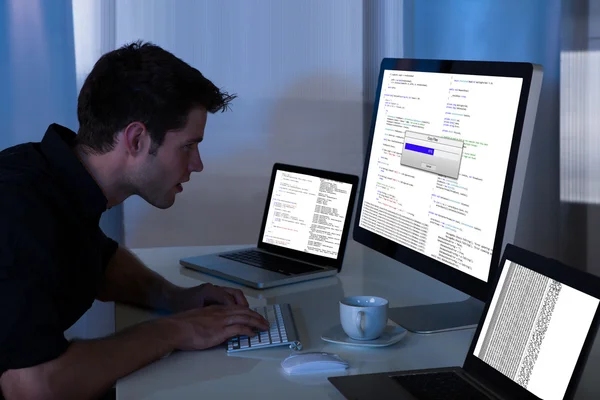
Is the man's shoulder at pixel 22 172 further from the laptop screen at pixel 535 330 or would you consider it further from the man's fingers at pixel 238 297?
the laptop screen at pixel 535 330

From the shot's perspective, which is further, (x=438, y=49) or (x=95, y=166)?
(x=438, y=49)

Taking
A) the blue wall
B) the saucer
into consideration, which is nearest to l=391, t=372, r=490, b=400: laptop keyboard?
the saucer

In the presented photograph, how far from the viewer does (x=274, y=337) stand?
50.3 inches

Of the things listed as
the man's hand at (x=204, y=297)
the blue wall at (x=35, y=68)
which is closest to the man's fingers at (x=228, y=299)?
the man's hand at (x=204, y=297)

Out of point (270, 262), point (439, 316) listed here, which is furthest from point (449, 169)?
point (270, 262)

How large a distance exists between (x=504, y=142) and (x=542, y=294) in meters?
0.32

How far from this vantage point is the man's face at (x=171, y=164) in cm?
146

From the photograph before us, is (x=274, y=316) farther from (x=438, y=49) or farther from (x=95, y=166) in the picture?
(x=438, y=49)

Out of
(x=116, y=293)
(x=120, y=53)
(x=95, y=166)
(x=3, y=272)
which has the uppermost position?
(x=120, y=53)

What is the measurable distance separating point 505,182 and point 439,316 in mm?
310

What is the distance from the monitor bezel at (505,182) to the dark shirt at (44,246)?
55 cm

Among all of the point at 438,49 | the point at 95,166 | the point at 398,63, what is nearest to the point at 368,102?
the point at 438,49

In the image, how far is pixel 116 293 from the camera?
1.58m

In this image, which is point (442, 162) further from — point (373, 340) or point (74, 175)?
point (74, 175)
